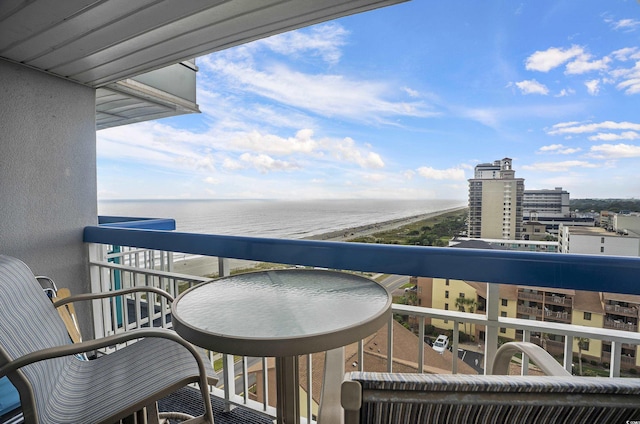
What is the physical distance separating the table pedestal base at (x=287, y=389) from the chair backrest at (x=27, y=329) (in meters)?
0.85

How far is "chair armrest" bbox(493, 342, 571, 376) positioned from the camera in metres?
0.95

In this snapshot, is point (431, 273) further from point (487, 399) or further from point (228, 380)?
point (228, 380)

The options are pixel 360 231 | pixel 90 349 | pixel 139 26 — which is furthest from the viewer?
pixel 360 231

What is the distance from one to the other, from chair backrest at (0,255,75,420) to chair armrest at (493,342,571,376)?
1630 millimetres

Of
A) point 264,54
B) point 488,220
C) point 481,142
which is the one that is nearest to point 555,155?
point 481,142

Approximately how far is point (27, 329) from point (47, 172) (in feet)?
6.28

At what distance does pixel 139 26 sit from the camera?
197 centimetres

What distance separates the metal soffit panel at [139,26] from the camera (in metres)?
1.77

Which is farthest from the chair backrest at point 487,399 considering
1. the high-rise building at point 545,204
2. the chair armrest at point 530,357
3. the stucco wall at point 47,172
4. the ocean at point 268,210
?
the ocean at point 268,210

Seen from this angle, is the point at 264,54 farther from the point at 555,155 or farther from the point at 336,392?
the point at 336,392

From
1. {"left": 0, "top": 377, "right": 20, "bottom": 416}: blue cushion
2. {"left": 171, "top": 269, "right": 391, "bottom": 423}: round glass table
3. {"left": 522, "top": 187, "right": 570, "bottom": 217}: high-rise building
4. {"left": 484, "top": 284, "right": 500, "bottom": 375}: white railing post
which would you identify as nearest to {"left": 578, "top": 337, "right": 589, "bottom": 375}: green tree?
{"left": 484, "top": 284, "right": 500, "bottom": 375}: white railing post

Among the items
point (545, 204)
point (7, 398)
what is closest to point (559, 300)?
point (7, 398)

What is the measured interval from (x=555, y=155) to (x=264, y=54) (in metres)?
18.1

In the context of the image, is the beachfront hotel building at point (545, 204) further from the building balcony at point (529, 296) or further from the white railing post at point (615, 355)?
the white railing post at point (615, 355)
